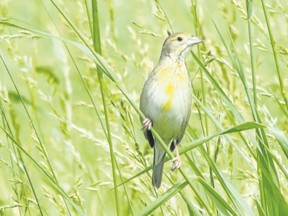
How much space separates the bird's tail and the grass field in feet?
0.10

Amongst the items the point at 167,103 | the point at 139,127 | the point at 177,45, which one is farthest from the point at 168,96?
the point at 177,45

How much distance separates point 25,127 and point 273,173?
4.49 m

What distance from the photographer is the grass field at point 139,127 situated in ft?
8.59

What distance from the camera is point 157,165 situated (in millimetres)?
3457

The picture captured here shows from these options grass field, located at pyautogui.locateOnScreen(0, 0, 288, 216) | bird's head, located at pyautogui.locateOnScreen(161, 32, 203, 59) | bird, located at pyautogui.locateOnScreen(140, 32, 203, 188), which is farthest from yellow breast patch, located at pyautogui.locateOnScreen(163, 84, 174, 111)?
bird's head, located at pyautogui.locateOnScreen(161, 32, 203, 59)

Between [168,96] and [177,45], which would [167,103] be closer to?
[168,96]

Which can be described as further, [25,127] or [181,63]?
[25,127]

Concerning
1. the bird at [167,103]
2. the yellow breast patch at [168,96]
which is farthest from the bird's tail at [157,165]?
the yellow breast patch at [168,96]

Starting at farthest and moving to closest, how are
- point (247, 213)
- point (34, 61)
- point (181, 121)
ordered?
point (34, 61) → point (181, 121) → point (247, 213)

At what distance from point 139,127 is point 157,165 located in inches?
5.9

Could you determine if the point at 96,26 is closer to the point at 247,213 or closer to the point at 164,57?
the point at 247,213

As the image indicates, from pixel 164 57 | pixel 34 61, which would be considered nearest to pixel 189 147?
pixel 164 57

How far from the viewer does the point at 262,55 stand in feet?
24.9

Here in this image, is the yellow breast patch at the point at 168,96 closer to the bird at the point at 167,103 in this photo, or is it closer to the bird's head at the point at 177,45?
the bird at the point at 167,103
